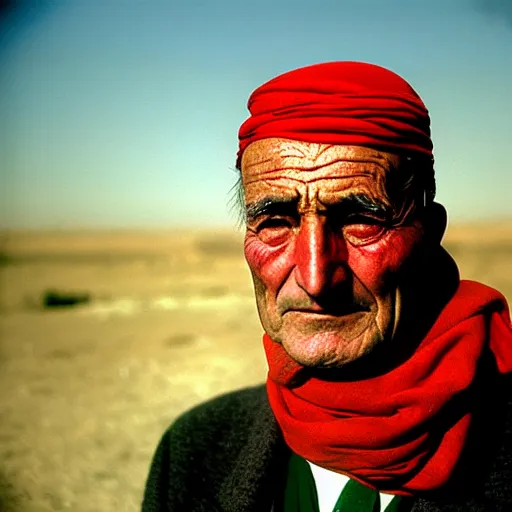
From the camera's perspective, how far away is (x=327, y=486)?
2.08 m

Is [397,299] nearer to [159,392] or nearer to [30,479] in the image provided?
[30,479]

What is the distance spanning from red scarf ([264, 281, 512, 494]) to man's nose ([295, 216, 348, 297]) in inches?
15.9

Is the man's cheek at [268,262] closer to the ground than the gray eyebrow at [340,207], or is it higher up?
closer to the ground

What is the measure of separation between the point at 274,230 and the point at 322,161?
291 millimetres

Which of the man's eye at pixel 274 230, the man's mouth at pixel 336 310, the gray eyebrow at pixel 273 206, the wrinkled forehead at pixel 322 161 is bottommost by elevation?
the man's mouth at pixel 336 310

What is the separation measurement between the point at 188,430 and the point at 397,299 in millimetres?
1169

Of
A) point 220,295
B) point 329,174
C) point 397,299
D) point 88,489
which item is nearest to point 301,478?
point 397,299

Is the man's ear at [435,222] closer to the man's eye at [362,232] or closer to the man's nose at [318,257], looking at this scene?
the man's eye at [362,232]

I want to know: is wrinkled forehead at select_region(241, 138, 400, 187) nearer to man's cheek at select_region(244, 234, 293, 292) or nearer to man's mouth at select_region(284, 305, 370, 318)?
man's cheek at select_region(244, 234, 293, 292)

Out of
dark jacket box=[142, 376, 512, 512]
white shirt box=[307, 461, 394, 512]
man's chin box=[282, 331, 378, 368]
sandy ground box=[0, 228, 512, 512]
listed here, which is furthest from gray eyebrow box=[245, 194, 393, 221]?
sandy ground box=[0, 228, 512, 512]

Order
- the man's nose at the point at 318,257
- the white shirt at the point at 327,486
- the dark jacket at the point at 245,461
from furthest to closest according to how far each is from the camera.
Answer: the white shirt at the point at 327,486 → the dark jacket at the point at 245,461 → the man's nose at the point at 318,257

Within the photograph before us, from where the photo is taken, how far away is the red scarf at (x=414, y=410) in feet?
5.97

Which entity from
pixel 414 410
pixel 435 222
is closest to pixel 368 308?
pixel 414 410

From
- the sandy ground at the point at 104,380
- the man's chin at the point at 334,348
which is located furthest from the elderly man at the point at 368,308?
the sandy ground at the point at 104,380
